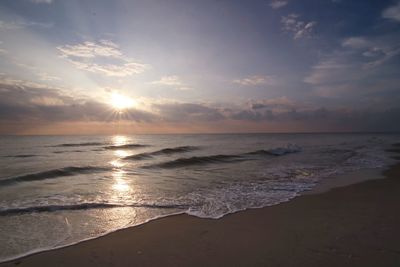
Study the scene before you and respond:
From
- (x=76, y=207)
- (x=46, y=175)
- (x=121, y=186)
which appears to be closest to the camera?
(x=76, y=207)

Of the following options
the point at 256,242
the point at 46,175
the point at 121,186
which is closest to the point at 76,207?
the point at 121,186

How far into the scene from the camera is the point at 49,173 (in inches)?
578

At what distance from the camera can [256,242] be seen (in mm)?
4922

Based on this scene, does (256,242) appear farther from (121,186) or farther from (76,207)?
(121,186)

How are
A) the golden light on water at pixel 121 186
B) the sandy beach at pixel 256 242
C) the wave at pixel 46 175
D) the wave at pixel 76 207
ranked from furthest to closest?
the wave at pixel 46 175 → the golden light on water at pixel 121 186 → the wave at pixel 76 207 → the sandy beach at pixel 256 242

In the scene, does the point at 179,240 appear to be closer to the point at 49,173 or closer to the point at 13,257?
the point at 13,257

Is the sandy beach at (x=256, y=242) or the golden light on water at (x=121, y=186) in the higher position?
the sandy beach at (x=256, y=242)

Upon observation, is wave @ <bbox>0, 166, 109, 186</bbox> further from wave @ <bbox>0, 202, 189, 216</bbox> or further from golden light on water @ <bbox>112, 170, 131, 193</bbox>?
wave @ <bbox>0, 202, 189, 216</bbox>

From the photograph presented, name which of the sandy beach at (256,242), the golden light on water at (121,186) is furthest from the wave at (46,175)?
the sandy beach at (256,242)

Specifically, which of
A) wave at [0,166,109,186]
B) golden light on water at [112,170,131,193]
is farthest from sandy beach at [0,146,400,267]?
wave at [0,166,109,186]

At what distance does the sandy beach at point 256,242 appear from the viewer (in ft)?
13.8

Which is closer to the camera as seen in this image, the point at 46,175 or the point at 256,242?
the point at 256,242

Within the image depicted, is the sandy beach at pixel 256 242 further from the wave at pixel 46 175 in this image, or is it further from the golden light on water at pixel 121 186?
the wave at pixel 46 175

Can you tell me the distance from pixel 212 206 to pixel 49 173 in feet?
36.7
